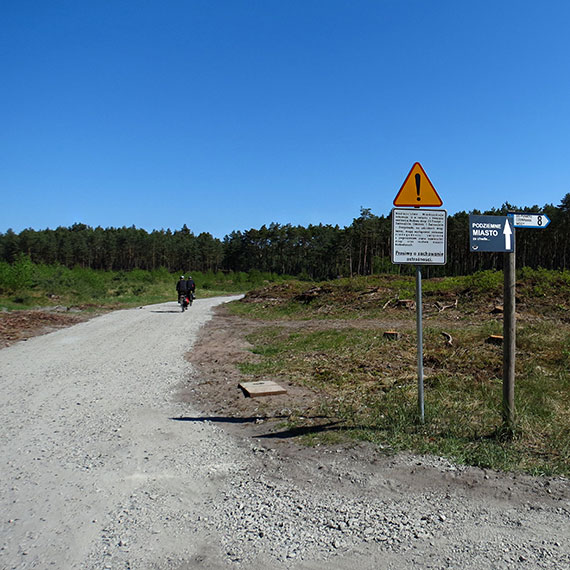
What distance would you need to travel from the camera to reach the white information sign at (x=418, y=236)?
17.4ft

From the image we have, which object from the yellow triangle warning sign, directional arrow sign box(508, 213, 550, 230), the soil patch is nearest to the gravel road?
directional arrow sign box(508, 213, 550, 230)

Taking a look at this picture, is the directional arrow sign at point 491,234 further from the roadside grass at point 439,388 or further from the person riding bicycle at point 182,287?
the person riding bicycle at point 182,287

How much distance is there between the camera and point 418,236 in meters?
5.36

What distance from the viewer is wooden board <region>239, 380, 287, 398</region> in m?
6.98

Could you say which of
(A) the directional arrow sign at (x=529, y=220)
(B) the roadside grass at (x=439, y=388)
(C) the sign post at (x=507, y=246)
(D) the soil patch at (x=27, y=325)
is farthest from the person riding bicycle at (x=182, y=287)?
(A) the directional arrow sign at (x=529, y=220)

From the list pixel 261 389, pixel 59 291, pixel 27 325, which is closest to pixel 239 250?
pixel 59 291

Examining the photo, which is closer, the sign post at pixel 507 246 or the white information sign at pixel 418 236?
the sign post at pixel 507 246

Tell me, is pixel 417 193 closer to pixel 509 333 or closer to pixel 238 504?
pixel 509 333

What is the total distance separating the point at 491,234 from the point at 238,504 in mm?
3511

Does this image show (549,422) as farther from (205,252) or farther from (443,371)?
(205,252)

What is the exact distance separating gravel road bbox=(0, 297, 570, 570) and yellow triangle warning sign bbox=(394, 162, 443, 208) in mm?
2739

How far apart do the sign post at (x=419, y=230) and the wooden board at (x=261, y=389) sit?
2.37 meters

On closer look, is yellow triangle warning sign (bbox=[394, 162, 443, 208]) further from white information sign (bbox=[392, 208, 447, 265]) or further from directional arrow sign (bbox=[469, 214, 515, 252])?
directional arrow sign (bbox=[469, 214, 515, 252])

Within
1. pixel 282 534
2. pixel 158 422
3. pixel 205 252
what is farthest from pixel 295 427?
pixel 205 252
